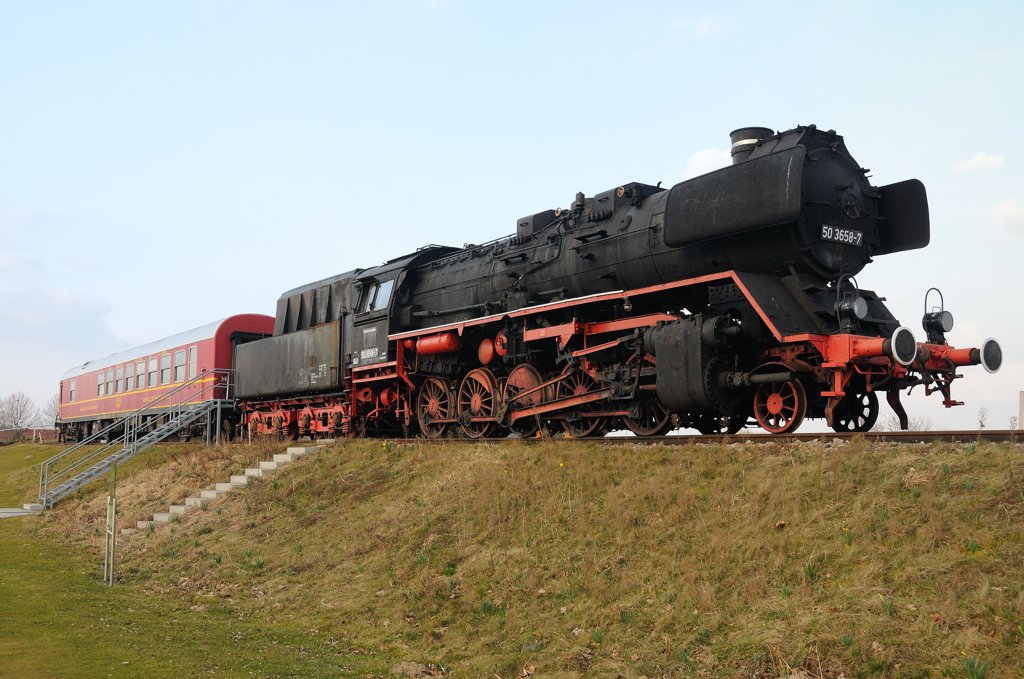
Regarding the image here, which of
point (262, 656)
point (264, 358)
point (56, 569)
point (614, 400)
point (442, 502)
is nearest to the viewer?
point (262, 656)

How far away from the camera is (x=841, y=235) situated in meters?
11.7

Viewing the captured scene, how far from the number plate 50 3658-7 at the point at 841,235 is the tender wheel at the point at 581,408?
14.6ft

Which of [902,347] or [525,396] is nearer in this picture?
[902,347]

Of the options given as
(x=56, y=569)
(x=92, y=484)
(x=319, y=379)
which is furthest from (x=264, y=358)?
(x=56, y=569)

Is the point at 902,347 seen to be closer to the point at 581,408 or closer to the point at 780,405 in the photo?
the point at 780,405

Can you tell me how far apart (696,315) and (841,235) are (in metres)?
2.36

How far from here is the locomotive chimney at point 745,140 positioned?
1238 cm

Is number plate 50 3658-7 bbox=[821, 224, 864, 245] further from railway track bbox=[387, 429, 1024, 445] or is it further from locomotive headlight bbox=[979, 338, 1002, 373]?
railway track bbox=[387, 429, 1024, 445]

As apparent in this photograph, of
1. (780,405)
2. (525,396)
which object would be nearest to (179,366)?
(525,396)

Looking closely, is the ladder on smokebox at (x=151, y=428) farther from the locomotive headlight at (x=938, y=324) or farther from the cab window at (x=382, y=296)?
the locomotive headlight at (x=938, y=324)

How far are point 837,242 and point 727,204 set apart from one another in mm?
1665

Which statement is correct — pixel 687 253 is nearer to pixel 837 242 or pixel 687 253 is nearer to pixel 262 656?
pixel 837 242

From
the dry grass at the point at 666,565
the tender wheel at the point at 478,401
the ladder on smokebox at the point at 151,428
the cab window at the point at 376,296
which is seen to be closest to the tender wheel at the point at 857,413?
the dry grass at the point at 666,565

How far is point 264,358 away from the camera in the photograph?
23922 millimetres
